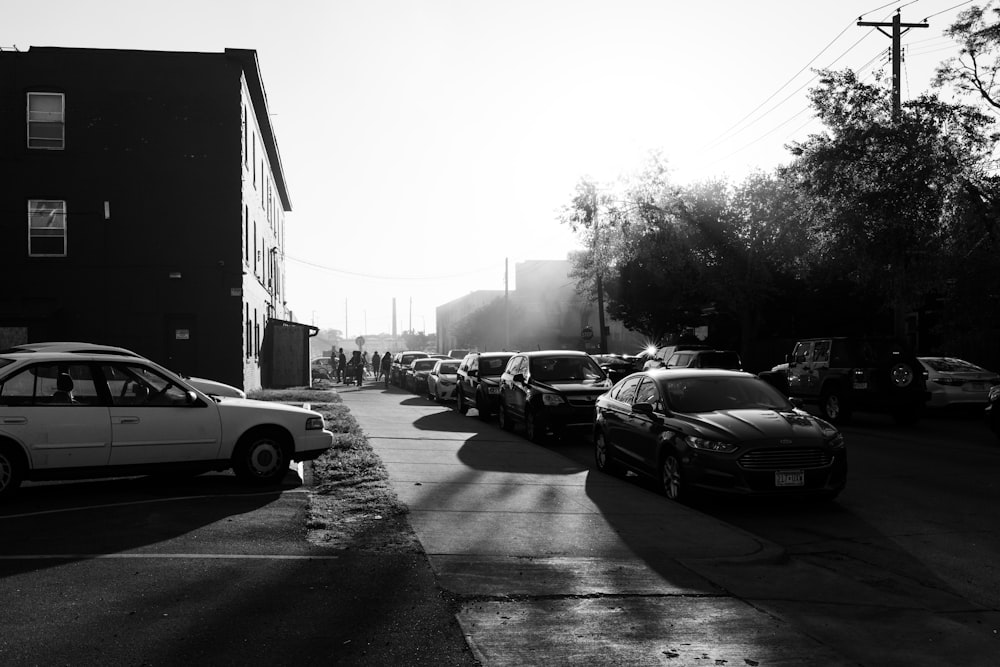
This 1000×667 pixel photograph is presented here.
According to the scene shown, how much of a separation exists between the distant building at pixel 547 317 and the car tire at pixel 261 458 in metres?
64.6

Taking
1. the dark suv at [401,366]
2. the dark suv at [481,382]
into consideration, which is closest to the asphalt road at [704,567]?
the dark suv at [481,382]

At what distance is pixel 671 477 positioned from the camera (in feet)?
33.8

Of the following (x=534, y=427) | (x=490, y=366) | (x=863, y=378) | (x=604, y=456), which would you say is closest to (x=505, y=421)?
(x=534, y=427)

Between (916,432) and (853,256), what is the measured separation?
653cm

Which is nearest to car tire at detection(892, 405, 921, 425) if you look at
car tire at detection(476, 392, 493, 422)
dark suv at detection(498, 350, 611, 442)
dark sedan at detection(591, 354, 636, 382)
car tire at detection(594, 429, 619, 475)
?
dark suv at detection(498, 350, 611, 442)

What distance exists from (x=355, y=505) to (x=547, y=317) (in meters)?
91.3

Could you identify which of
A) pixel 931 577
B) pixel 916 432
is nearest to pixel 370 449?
pixel 931 577

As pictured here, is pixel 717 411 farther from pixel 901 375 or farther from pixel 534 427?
pixel 901 375

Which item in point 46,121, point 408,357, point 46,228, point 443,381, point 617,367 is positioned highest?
point 46,121

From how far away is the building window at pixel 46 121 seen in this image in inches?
1062

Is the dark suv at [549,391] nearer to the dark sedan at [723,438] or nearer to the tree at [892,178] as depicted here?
the dark sedan at [723,438]

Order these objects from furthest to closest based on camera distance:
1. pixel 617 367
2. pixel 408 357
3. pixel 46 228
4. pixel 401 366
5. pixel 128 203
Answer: pixel 408 357
pixel 401 366
pixel 617 367
pixel 128 203
pixel 46 228

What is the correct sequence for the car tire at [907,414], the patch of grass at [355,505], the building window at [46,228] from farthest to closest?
the building window at [46,228]
the car tire at [907,414]
the patch of grass at [355,505]

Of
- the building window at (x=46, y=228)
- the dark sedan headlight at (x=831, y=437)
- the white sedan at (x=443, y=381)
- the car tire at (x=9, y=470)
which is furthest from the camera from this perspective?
the white sedan at (x=443, y=381)
